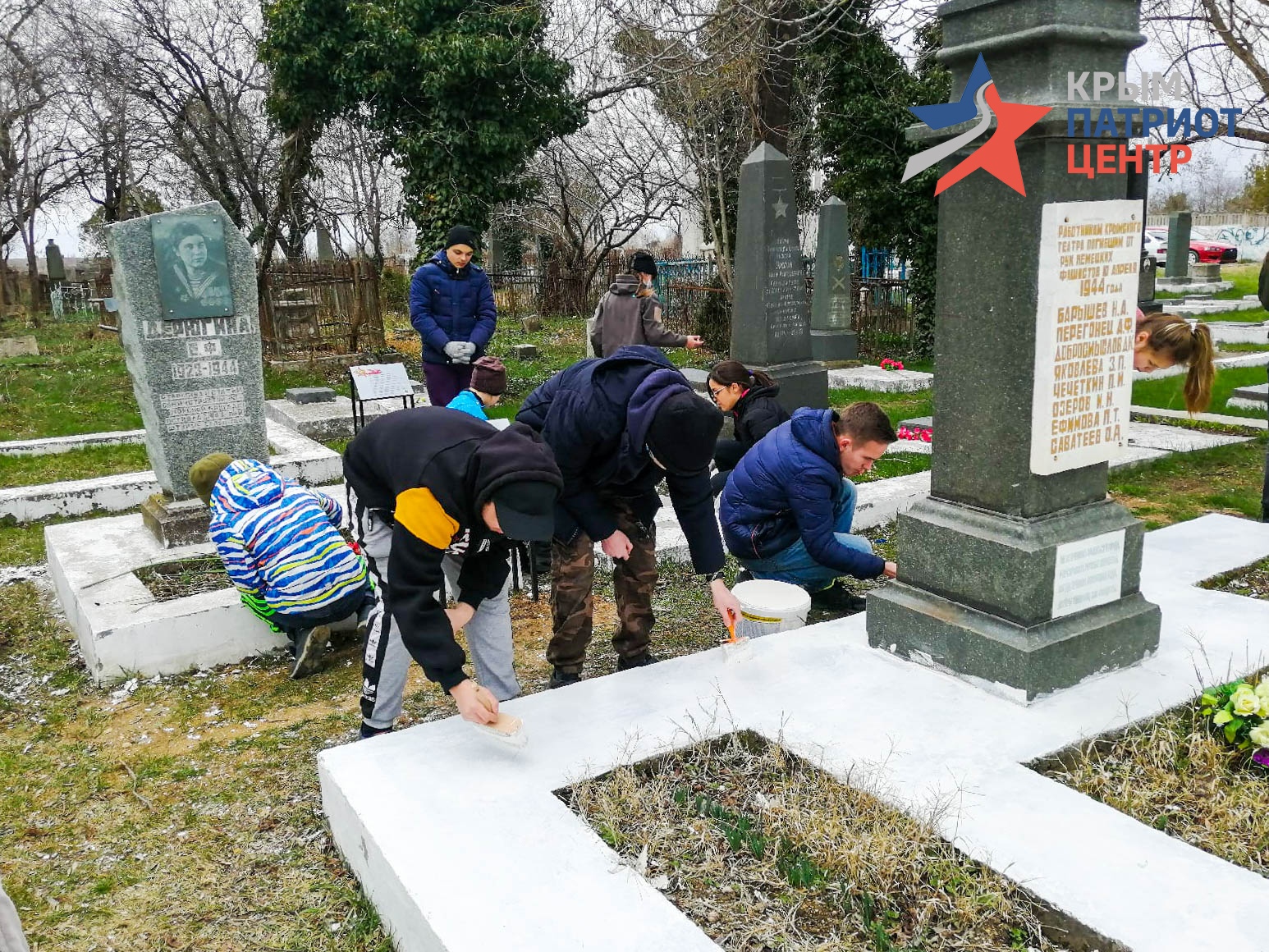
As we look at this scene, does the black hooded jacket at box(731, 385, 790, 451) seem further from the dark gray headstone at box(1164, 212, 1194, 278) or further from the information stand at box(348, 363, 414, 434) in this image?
the dark gray headstone at box(1164, 212, 1194, 278)

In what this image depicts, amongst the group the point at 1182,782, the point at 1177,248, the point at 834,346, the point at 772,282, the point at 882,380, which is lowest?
the point at 1182,782

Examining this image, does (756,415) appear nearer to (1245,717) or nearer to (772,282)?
(1245,717)

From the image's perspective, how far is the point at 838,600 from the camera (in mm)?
4730

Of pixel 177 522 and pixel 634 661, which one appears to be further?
pixel 177 522

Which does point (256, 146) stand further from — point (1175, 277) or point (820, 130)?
point (1175, 277)

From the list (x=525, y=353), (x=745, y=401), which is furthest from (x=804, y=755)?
(x=525, y=353)

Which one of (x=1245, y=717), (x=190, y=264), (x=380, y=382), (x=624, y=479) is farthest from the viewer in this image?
(x=380, y=382)

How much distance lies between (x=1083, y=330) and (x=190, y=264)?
4.73m

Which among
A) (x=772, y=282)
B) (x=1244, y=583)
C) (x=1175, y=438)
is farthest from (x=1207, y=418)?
(x=1244, y=583)

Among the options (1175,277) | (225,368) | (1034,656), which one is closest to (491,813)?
(1034,656)

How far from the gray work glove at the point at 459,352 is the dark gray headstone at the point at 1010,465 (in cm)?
419

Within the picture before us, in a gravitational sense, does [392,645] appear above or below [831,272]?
below

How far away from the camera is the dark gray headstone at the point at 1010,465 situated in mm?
2947

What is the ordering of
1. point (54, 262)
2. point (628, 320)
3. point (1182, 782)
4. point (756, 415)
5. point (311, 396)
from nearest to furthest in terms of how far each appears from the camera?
point (1182, 782) < point (756, 415) < point (628, 320) < point (311, 396) < point (54, 262)
